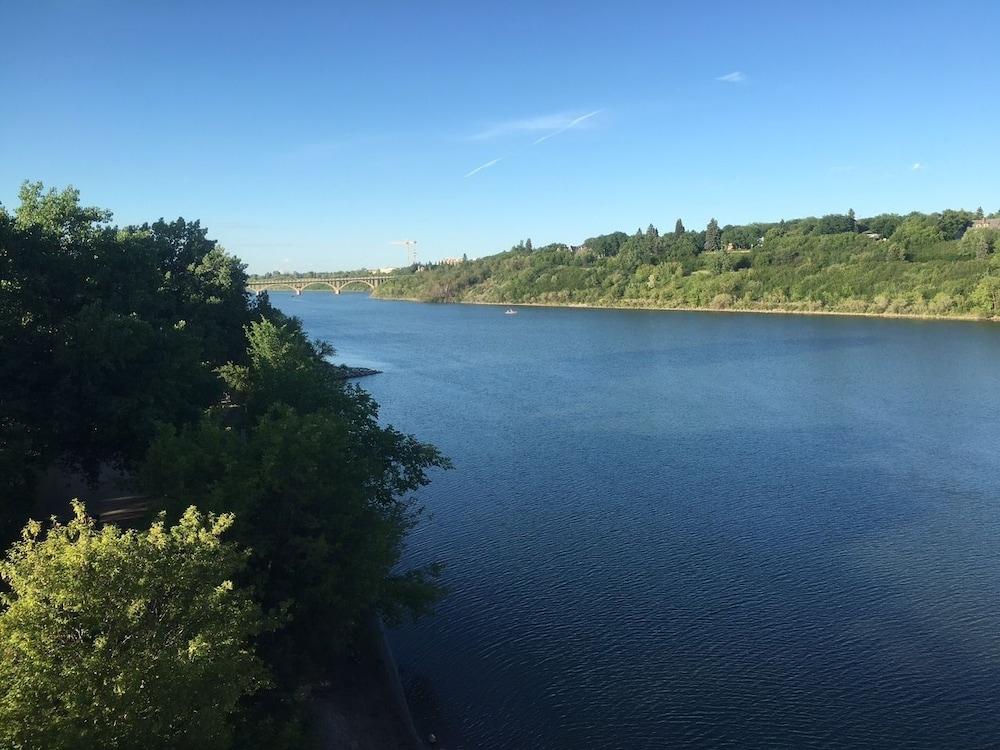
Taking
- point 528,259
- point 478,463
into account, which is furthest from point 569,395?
point 528,259

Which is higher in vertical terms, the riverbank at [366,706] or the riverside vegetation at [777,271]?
the riverside vegetation at [777,271]

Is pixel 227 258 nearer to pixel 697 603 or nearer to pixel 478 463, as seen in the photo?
pixel 478 463

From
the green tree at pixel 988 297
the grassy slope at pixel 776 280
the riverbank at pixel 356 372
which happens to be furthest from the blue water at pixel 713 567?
the grassy slope at pixel 776 280

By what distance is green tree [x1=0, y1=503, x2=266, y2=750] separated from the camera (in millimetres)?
7348

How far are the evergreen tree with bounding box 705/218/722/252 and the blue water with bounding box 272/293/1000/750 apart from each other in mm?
103146

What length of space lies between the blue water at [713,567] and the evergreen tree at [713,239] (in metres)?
103

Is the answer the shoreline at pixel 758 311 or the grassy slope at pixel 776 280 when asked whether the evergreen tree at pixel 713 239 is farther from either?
the shoreline at pixel 758 311

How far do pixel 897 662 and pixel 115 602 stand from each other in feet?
54.7

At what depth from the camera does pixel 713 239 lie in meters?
147

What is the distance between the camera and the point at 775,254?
403 feet

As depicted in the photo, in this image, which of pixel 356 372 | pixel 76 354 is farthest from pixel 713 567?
pixel 356 372

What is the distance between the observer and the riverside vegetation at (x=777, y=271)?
316ft

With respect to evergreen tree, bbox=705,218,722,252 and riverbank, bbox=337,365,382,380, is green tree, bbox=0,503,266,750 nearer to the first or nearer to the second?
riverbank, bbox=337,365,382,380

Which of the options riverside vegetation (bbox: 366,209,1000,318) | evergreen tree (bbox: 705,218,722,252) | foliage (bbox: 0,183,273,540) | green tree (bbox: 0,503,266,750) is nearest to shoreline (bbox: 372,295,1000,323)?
riverside vegetation (bbox: 366,209,1000,318)
